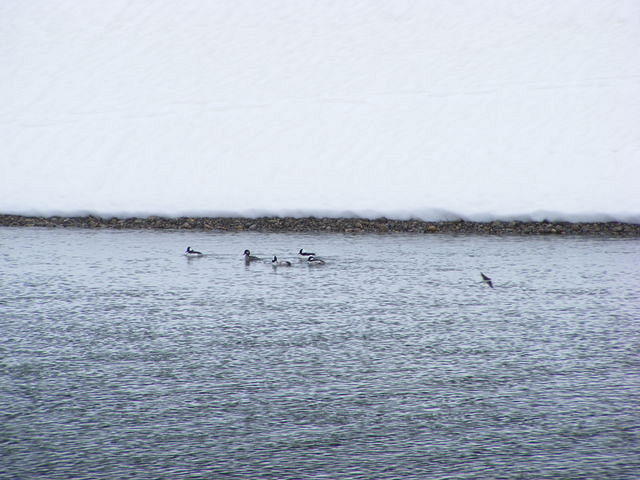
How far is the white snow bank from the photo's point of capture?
35.6 metres

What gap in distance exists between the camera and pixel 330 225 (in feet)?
106

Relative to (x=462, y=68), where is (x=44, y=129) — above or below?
below

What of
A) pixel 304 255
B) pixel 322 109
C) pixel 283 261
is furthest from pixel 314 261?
pixel 322 109

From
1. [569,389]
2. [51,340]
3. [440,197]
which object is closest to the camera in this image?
[569,389]

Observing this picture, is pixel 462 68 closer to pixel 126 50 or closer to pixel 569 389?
pixel 126 50

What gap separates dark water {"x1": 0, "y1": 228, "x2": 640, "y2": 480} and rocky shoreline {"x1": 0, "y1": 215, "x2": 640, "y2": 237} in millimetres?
6969

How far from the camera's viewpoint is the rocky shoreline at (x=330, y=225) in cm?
3088

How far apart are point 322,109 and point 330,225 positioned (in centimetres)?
1375

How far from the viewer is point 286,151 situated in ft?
134

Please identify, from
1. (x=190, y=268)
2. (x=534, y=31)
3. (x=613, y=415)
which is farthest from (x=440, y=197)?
(x=613, y=415)

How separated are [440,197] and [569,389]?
23028mm

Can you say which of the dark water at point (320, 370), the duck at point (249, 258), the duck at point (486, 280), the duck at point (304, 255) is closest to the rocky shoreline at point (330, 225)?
the dark water at point (320, 370)

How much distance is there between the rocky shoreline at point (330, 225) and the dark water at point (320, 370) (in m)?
6.97

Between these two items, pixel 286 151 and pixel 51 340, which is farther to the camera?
pixel 286 151
